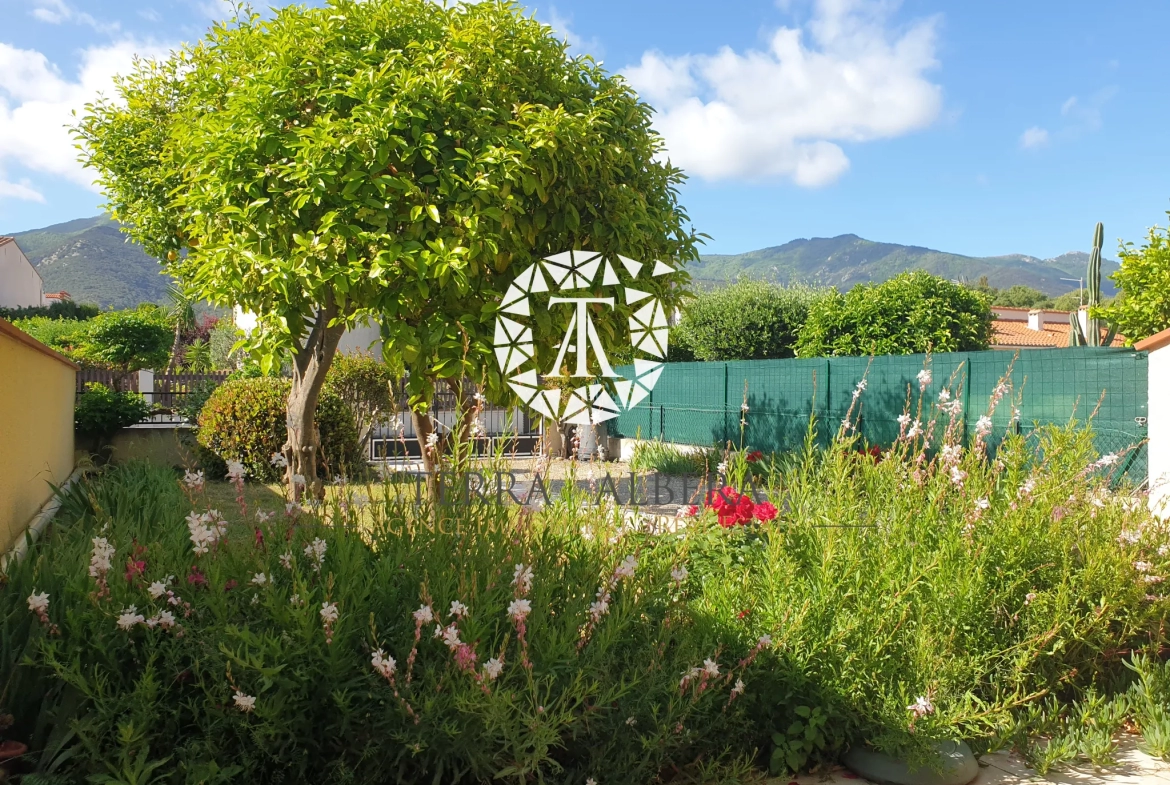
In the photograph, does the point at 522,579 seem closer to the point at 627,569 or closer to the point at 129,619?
the point at 627,569

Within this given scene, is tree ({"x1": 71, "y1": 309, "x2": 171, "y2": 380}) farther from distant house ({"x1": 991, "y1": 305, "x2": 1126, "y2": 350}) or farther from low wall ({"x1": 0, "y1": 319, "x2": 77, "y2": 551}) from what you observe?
distant house ({"x1": 991, "y1": 305, "x2": 1126, "y2": 350})

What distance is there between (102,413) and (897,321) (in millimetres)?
15505

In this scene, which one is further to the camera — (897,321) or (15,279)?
(15,279)

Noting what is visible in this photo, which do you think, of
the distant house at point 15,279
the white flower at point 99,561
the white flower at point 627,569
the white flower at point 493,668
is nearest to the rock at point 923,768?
the white flower at point 627,569

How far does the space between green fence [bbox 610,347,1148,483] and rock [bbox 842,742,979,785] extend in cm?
203

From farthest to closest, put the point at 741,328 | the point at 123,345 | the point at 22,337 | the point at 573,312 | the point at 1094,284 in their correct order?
the point at 123,345 → the point at 741,328 → the point at 1094,284 → the point at 573,312 → the point at 22,337

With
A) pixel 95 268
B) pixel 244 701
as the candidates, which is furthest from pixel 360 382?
pixel 95 268

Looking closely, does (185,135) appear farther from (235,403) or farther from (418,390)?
(235,403)

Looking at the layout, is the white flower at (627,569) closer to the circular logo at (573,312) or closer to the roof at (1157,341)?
the circular logo at (573,312)

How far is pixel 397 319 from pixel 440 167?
1304mm

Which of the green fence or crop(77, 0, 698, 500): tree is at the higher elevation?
crop(77, 0, 698, 500): tree

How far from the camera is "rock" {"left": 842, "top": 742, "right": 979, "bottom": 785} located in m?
3.08

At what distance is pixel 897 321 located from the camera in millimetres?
17734

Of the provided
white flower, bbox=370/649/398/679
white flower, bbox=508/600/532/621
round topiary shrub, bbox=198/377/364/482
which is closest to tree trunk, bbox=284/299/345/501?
round topiary shrub, bbox=198/377/364/482
